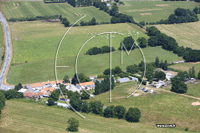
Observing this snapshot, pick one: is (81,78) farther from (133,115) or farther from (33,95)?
(133,115)

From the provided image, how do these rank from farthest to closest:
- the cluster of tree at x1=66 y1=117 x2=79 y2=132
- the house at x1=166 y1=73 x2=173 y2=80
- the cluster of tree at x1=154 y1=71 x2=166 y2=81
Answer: the house at x1=166 y1=73 x2=173 y2=80, the cluster of tree at x1=154 y1=71 x2=166 y2=81, the cluster of tree at x1=66 y1=117 x2=79 y2=132

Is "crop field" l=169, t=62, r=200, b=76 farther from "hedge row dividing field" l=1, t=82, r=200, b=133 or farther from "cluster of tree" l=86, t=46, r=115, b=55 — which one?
"cluster of tree" l=86, t=46, r=115, b=55

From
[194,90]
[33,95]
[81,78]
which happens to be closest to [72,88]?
[81,78]

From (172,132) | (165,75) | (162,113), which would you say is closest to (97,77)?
(165,75)

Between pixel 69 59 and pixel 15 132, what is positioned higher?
pixel 69 59

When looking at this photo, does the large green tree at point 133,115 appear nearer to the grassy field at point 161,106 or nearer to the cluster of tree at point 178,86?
the grassy field at point 161,106

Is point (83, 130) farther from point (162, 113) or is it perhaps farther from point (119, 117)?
point (162, 113)

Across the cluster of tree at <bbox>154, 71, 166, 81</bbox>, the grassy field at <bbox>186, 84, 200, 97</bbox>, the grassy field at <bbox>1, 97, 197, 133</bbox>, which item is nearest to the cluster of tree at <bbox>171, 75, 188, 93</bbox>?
the grassy field at <bbox>186, 84, 200, 97</bbox>
